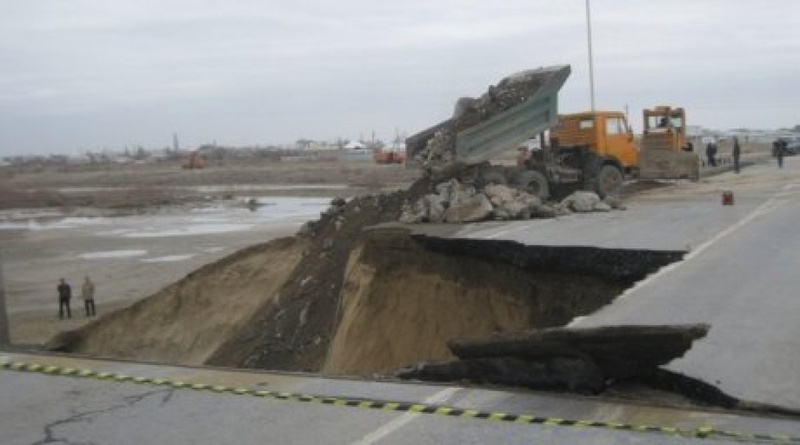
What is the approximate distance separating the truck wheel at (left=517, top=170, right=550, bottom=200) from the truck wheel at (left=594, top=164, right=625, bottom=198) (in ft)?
6.75

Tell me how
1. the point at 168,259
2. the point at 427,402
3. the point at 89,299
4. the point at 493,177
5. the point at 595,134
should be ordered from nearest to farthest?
the point at 427,402, the point at 493,177, the point at 595,134, the point at 89,299, the point at 168,259

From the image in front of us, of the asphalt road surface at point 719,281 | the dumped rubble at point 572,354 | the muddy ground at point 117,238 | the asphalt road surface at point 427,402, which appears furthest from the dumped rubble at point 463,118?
the dumped rubble at point 572,354

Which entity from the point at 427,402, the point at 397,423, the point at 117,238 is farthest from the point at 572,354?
the point at 117,238

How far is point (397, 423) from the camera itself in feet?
18.5

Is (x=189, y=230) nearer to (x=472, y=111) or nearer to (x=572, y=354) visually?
(x=472, y=111)

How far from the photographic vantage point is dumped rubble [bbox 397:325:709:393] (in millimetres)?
5848

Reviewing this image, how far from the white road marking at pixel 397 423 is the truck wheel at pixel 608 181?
18129 millimetres

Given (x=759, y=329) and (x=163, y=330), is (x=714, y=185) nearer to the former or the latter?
(x=163, y=330)

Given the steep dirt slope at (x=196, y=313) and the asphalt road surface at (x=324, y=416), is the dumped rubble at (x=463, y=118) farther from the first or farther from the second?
the asphalt road surface at (x=324, y=416)

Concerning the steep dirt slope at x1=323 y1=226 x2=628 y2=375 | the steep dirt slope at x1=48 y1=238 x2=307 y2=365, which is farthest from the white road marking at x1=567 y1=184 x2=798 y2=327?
the steep dirt slope at x1=48 y1=238 x2=307 y2=365

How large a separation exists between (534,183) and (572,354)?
16.2 meters

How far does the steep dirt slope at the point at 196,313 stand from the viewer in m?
19.8

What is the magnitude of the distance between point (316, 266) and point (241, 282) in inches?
150

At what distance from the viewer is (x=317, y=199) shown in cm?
7106
